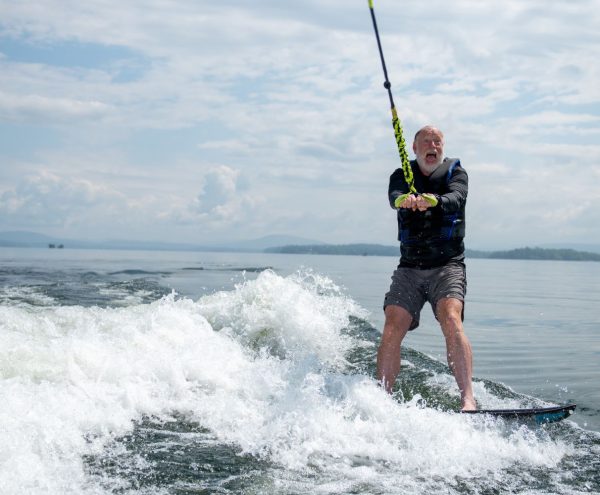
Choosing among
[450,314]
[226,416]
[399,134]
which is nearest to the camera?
[226,416]

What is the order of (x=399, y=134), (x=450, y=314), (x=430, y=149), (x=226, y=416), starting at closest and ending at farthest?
1. (x=226, y=416)
2. (x=450, y=314)
3. (x=430, y=149)
4. (x=399, y=134)

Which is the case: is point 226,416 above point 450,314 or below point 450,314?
below

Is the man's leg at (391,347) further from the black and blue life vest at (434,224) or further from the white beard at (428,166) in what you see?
the white beard at (428,166)

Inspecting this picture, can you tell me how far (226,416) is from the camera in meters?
6.08

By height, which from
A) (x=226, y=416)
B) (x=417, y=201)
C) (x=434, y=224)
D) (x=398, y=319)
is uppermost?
(x=417, y=201)

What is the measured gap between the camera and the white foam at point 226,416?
4863 mm

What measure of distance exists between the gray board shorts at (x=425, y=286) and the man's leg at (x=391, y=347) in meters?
0.13

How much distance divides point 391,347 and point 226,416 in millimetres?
1865

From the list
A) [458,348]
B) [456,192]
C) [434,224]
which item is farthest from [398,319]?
[456,192]

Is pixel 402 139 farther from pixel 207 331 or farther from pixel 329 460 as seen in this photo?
pixel 207 331

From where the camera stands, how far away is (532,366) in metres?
10.7

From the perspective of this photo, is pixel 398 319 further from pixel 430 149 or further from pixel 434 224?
pixel 430 149

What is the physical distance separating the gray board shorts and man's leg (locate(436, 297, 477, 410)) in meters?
0.11

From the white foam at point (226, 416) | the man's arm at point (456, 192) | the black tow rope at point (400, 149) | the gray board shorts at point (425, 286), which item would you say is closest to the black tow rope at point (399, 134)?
the black tow rope at point (400, 149)
